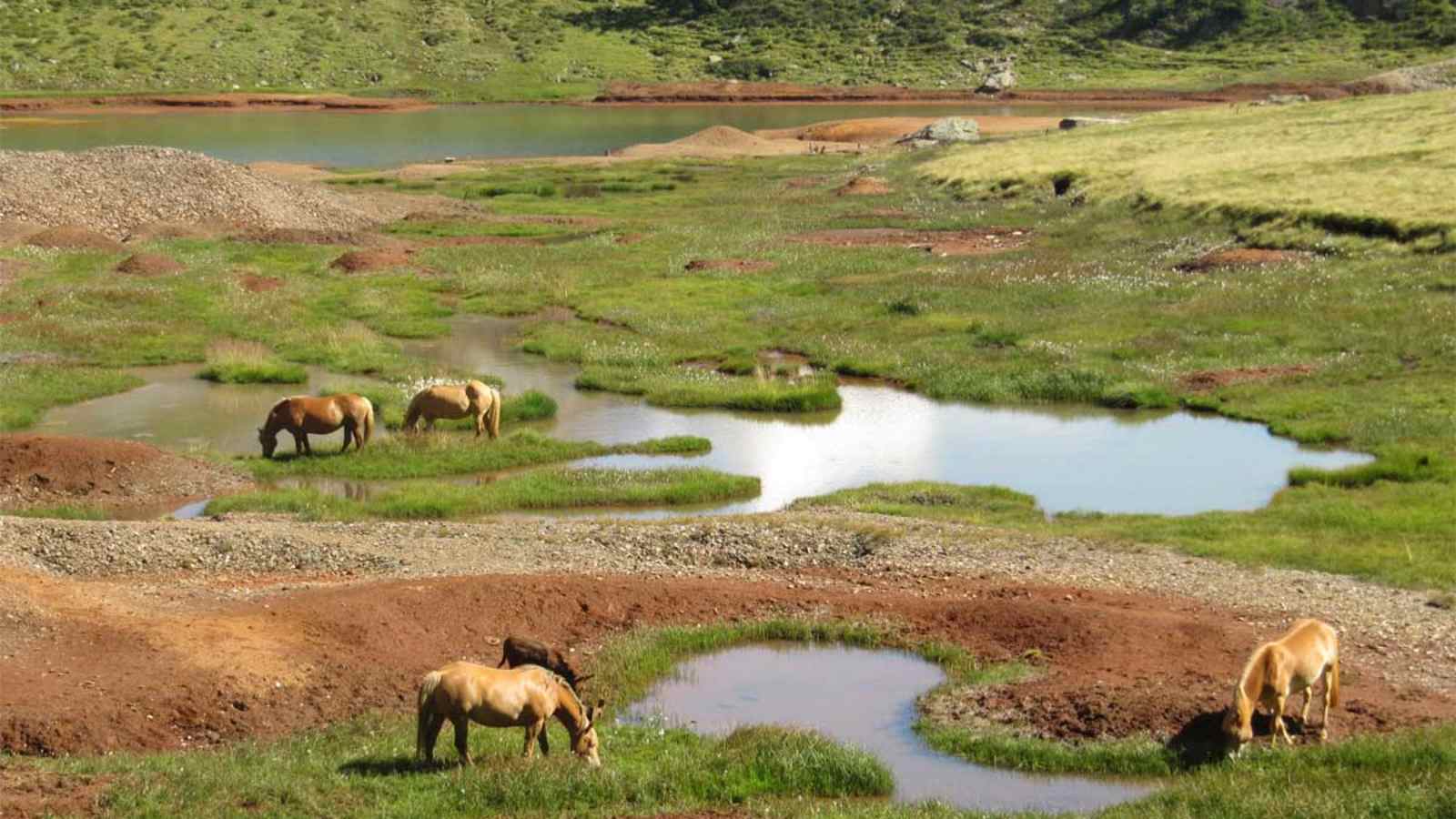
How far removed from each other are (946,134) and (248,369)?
7052cm

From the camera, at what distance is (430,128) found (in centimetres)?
12975

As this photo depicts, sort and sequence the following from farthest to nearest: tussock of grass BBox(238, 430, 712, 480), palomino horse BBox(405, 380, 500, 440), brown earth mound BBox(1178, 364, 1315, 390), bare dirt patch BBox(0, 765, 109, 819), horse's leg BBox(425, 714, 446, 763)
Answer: brown earth mound BBox(1178, 364, 1315, 390) < palomino horse BBox(405, 380, 500, 440) < tussock of grass BBox(238, 430, 712, 480) < horse's leg BBox(425, 714, 446, 763) < bare dirt patch BBox(0, 765, 109, 819)

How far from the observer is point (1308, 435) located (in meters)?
34.1

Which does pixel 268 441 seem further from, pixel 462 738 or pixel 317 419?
pixel 462 738

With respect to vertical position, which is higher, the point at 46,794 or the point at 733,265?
the point at 46,794

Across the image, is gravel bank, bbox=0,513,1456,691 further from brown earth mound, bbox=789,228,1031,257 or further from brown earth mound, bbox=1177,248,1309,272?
brown earth mound, bbox=789,228,1031,257

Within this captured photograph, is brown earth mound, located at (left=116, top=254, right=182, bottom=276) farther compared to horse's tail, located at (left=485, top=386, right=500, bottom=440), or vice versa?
brown earth mound, located at (left=116, top=254, right=182, bottom=276)

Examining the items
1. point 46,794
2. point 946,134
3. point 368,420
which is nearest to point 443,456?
point 368,420

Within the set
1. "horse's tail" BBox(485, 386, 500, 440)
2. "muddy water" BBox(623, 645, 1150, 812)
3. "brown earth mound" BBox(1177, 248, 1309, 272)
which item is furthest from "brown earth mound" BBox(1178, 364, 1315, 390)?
"muddy water" BBox(623, 645, 1150, 812)

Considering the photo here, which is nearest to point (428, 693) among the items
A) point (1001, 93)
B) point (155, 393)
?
point (155, 393)

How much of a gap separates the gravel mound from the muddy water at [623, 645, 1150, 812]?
1948 inches

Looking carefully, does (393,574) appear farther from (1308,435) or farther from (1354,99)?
(1354,99)

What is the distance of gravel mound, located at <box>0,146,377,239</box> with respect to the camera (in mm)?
65562

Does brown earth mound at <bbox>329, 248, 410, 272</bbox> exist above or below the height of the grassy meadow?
below
